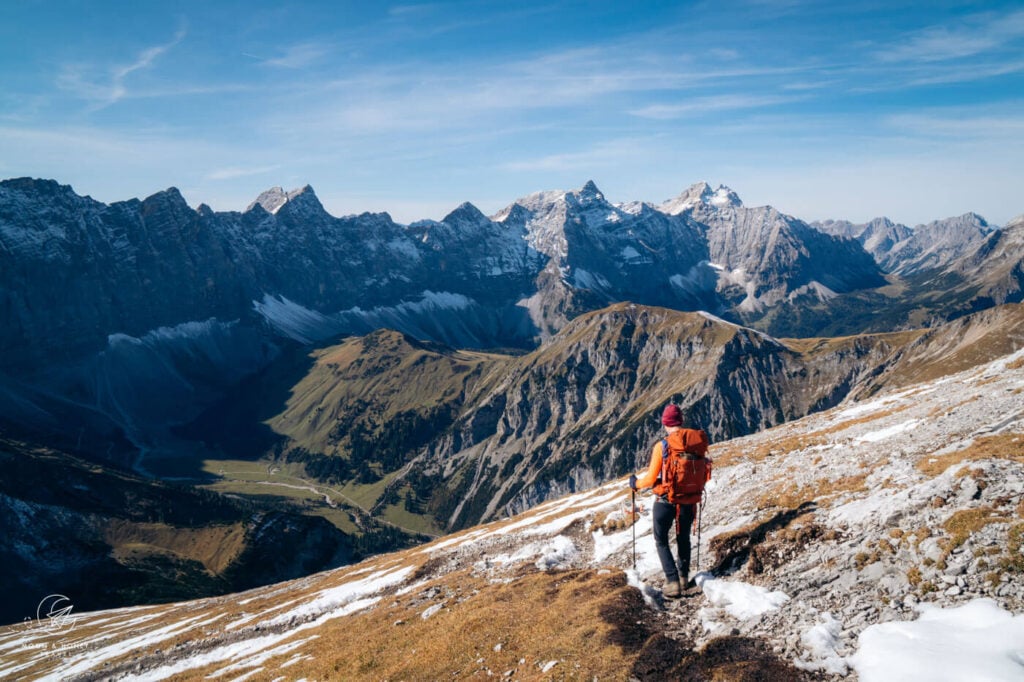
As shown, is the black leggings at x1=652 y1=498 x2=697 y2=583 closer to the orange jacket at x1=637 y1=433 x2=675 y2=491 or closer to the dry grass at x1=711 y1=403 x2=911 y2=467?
the orange jacket at x1=637 y1=433 x2=675 y2=491

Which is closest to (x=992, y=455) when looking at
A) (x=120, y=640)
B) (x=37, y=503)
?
(x=120, y=640)

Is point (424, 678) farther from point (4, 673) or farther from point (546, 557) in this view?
point (4, 673)

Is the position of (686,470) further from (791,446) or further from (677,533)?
(791,446)

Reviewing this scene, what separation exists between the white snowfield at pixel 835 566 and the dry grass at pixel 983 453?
501mm

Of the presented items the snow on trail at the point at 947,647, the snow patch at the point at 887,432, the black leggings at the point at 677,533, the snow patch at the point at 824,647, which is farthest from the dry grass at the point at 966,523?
the snow patch at the point at 887,432

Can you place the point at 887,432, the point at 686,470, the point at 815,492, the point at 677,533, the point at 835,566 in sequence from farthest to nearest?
the point at 887,432 < the point at 815,492 < the point at 677,533 < the point at 686,470 < the point at 835,566

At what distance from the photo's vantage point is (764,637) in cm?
1692

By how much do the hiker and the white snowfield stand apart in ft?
3.63

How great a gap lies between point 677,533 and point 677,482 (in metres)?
2.06

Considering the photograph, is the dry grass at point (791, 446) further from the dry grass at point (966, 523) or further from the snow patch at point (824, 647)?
the snow patch at point (824, 647)

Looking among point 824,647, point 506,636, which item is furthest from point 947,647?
point 506,636

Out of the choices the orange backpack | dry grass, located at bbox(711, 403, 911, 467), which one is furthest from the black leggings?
dry grass, located at bbox(711, 403, 911, 467)

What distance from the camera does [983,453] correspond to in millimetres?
21688

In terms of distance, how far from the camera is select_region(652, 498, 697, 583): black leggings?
807 inches
